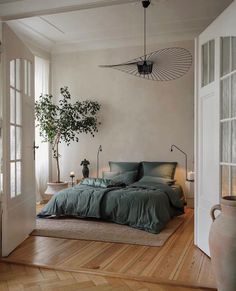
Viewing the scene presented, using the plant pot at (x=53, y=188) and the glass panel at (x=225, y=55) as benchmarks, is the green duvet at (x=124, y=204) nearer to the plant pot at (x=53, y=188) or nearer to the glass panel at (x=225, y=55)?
the plant pot at (x=53, y=188)

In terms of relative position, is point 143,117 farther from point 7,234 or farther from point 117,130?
point 7,234

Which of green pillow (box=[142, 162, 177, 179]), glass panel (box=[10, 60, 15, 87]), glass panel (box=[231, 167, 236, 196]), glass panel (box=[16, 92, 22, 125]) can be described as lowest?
green pillow (box=[142, 162, 177, 179])

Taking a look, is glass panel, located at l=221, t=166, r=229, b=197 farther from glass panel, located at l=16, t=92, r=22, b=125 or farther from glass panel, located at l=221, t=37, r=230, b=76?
glass panel, located at l=16, t=92, r=22, b=125

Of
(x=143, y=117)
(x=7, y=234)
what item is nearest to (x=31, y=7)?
(x=7, y=234)

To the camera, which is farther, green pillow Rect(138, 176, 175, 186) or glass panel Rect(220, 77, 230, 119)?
green pillow Rect(138, 176, 175, 186)

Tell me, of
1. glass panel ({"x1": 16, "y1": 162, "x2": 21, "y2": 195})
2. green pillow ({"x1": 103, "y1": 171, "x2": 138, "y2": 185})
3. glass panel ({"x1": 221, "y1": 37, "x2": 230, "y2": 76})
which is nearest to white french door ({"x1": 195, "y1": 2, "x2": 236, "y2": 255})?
Result: glass panel ({"x1": 221, "y1": 37, "x2": 230, "y2": 76})

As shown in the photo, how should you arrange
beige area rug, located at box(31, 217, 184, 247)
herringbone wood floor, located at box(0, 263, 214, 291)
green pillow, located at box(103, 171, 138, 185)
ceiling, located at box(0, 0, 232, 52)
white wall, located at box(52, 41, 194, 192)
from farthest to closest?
white wall, located at box(52, 41, 194, 192) < green pillow, located at box(103, 171, 138, 185) < ceiling, located at box(0, 0, 232, 52) < beige area rug, located at box(31, 217, 184, 247) < herringbone wood floor, located at box(0, 263, 214, 291)

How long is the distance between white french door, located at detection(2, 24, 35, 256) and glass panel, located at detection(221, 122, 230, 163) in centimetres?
215

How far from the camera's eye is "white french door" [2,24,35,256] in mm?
3332

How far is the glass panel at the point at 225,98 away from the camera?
296 cm

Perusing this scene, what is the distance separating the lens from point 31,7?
10.8ft

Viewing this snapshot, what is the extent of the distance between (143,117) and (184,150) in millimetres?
1039

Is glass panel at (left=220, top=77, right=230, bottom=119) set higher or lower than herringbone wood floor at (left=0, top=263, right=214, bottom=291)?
higher

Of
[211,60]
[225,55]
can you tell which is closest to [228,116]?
[225,55]
